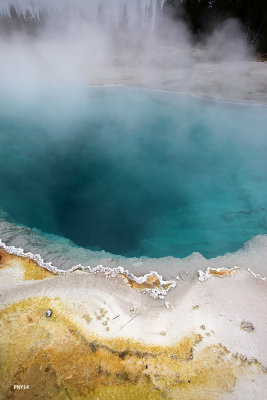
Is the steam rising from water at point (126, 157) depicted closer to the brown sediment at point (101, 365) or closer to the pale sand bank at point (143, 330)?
the pale sand bank at point (143, 330)

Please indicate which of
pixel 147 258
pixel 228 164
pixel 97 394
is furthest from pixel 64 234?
pixel 228 164

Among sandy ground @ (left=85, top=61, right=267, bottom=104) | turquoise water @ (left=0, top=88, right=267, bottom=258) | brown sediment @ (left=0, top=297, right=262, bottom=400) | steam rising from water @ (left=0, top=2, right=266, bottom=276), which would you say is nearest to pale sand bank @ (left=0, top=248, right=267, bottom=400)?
brown sediment @ (left=0, top=297, right=262, bottom=400)

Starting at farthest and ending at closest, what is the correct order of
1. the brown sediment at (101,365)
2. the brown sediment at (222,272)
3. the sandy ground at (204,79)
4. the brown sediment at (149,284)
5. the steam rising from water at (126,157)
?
the sandy ground at (204,79), the steam rising from water at (126,157), the brown sediment at (222,272), the brown sediment at (149,284), the brown sediment at (101,365)

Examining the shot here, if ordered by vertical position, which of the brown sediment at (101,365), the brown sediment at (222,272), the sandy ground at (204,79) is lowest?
the brown sediment at (101,365)

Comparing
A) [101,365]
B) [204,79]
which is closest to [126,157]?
[101,365]

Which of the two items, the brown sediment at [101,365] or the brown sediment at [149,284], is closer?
the brown sediment at [101,365]

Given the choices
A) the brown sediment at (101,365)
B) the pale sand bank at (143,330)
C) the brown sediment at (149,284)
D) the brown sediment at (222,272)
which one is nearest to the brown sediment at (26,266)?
the pale sand bank at (143,330)

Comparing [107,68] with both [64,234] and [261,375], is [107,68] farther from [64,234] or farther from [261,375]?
[261,375]
